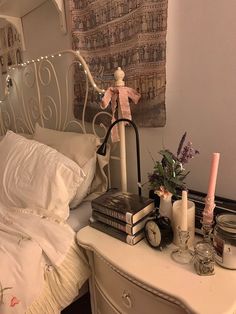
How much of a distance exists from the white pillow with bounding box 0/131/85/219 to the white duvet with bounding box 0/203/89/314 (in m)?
0.06

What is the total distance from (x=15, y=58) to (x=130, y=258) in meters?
1.92

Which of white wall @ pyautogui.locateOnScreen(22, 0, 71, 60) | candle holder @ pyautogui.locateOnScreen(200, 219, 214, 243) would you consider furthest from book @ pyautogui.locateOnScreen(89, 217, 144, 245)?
white wall @ pyautogui.locateOnScreen(22, 0, 71, 60)

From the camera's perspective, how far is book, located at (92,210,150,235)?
3.07 feet

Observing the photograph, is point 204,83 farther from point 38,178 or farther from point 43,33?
point 43,33

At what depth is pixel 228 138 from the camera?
3.17 feet

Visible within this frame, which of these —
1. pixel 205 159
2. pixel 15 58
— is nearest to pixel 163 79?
pixel 205 159

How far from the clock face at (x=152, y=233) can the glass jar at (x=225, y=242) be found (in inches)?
7.3

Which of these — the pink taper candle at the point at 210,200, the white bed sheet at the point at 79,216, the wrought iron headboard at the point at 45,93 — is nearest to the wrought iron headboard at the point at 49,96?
the wrought iron headboard at the point at 45,93

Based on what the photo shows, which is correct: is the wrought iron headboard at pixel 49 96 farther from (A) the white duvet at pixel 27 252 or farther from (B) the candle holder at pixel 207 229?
(B) the candle holder at pixel 207 229

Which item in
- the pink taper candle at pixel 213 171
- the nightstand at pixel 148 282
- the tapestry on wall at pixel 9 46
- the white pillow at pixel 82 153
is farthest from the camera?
the tapestry on wall at pixel 9 46

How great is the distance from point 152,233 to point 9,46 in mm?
2037

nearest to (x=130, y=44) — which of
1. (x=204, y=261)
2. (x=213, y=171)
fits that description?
(x=213, y=171)

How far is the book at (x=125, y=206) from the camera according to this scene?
0.94 metres

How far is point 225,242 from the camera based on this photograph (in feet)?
2.49
